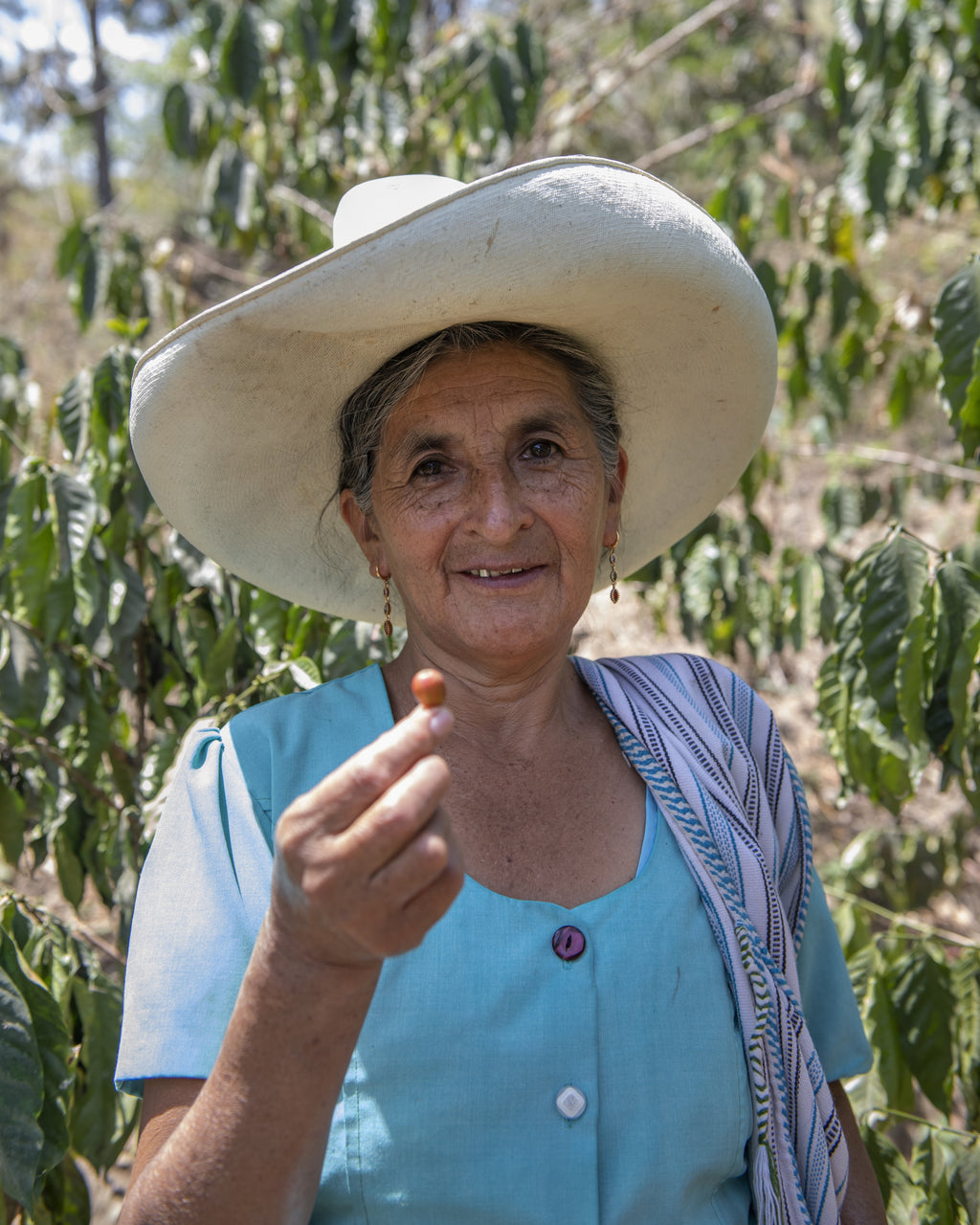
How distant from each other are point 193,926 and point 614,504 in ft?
2.83

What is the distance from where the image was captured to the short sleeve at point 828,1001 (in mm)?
1572

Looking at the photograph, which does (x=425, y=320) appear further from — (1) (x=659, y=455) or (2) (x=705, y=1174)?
(2) (x=705, y=1174)

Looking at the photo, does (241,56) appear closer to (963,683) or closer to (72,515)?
(72,515)

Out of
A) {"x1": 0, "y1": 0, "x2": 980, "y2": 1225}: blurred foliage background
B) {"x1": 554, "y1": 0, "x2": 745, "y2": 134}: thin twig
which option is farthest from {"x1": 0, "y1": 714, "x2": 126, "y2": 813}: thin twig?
{"x1": 554, "y1": 0, "x2": 745, "y2": 134}: thin twig

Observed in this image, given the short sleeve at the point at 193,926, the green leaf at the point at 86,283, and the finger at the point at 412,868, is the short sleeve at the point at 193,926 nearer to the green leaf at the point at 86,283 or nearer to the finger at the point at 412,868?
the finger at the point at 412,868

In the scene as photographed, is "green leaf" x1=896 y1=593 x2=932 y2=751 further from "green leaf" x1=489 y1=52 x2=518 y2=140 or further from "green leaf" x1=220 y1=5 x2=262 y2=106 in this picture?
"green leaf" x1=220 y1=5 x2=262 y2=106

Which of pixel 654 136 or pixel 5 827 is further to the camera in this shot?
pixel 654 136

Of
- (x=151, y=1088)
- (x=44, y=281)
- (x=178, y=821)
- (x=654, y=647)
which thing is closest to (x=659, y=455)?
(x=178, y=821)

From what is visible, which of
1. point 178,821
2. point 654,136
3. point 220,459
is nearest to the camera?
point 178,821

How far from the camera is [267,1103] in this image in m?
0.97

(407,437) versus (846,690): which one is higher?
(407,437)

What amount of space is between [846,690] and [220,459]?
1258mm

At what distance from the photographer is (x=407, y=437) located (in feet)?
4.67

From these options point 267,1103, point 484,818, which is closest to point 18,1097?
point 267,1103
